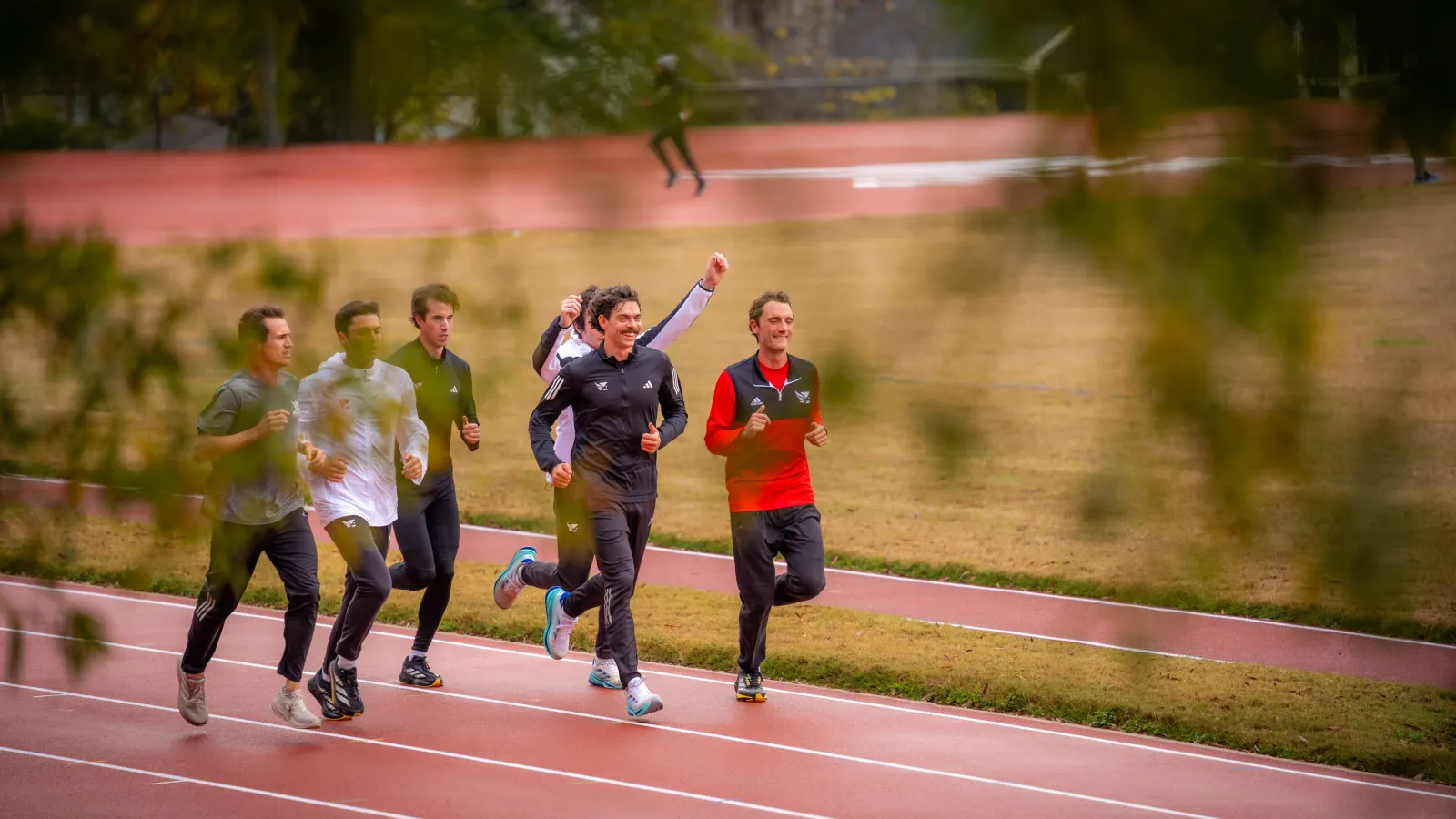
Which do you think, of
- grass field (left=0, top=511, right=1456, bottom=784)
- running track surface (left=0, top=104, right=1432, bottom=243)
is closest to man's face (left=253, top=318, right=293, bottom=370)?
running track surface (left=0, top=104, right=1432, bottom=243)

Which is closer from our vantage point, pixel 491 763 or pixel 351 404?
pixel 351 404

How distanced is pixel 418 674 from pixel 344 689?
2.67ft

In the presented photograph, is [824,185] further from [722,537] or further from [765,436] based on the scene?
[722,537]

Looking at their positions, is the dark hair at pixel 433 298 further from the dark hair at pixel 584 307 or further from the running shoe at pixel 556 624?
the running shoe at pixel 556 624

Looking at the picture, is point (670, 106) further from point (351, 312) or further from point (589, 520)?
point (589, 520)

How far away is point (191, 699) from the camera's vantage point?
25.2 feet

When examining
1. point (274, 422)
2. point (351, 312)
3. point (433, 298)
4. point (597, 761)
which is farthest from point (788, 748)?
point (433, 298)

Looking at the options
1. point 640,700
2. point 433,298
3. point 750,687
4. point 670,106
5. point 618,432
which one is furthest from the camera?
point 750,687

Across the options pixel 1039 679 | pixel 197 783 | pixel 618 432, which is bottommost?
pixel 197 783

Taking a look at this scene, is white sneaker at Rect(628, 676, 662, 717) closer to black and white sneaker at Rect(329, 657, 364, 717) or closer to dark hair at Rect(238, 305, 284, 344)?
black and white sneaker at Rect(329, 657, 364, 717)

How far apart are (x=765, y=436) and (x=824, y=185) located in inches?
114

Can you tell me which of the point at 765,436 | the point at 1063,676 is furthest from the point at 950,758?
the point at 765,436

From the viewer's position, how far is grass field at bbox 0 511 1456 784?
7.68 meters

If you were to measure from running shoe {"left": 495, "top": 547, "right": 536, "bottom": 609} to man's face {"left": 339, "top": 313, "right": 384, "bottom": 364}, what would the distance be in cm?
628
